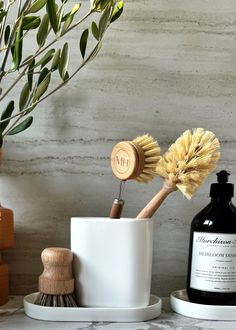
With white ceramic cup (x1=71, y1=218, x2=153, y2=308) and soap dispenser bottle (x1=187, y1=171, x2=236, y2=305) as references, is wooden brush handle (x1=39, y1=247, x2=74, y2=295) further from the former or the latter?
soap dispenser bottle (x1=187, y1=171, x2=236, y2=305)

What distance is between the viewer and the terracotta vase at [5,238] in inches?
26.9

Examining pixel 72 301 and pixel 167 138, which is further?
pixel 167 138

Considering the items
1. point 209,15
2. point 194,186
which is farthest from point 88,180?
point 209,15

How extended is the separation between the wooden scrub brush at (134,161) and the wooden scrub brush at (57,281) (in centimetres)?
9

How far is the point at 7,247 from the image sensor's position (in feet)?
2.28

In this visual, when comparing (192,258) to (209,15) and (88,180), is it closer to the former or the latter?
(88,180)

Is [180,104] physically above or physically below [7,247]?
above

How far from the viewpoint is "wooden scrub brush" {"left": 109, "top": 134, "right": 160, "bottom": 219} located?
0.63 meters

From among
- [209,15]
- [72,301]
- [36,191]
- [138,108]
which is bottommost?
[72,301]

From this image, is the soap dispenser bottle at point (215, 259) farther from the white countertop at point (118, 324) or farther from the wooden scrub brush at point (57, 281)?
the wooden scrub brush at point (57, 281)

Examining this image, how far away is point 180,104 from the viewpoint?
75 cm

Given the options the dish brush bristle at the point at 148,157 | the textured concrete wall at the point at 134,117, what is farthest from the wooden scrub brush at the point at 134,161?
the textured concrete wall at the point at 134,117

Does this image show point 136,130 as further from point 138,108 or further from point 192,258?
point 192,258

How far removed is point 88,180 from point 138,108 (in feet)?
0.43
